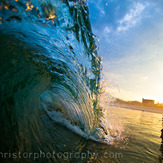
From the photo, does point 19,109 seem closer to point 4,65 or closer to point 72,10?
point 4,65

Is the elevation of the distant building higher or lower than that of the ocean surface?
higher

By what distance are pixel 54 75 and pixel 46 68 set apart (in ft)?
1.32

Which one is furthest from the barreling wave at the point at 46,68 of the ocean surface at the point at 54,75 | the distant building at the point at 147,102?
the distant building at the point at 147,102

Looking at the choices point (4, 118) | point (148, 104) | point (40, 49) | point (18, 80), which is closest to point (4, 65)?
point (18, 80)

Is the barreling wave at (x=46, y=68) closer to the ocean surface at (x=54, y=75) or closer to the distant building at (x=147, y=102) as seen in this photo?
the ocean surface at (x=54, y=75)

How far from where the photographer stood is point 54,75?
3.46 m

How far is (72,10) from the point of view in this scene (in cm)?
199

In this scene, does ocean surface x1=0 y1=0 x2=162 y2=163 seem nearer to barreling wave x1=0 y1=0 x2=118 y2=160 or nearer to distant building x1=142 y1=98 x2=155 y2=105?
barreling wave x1=0 y1=0 x2=118 y2=160

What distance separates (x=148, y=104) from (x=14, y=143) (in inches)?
1412

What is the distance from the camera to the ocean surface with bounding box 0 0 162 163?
56.4 inches

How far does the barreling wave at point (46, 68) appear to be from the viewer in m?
1.48

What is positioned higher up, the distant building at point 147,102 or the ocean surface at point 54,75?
the distant building at point 147,102

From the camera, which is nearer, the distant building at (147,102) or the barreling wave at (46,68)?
the barreling wave at (46,68)

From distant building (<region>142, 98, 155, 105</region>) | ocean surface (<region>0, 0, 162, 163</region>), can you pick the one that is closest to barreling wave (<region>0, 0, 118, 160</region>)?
ocean surface (<region>0, 0, 162, 163</region>)
